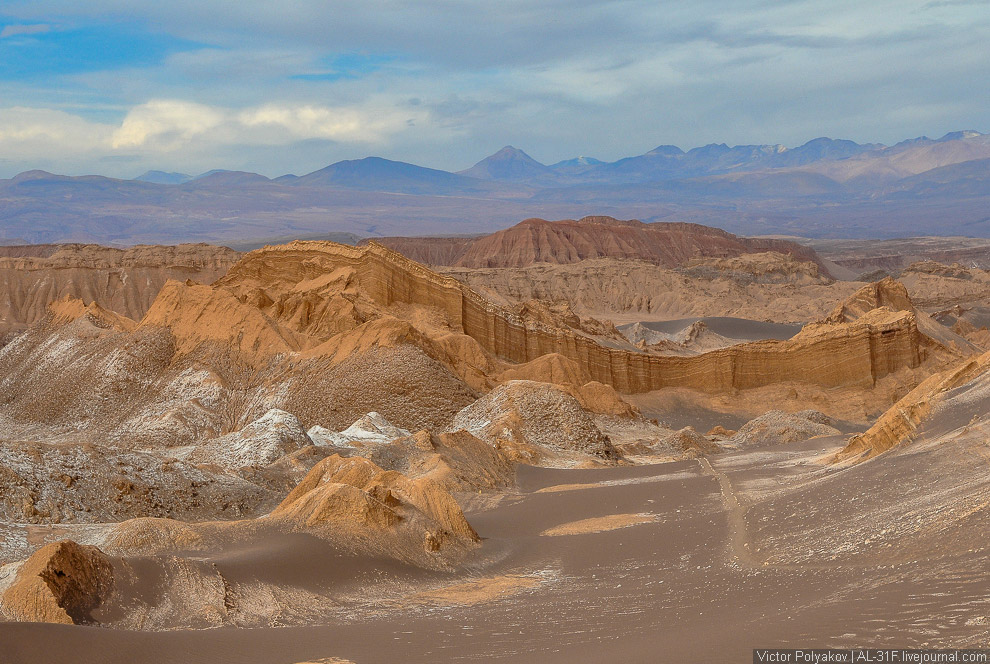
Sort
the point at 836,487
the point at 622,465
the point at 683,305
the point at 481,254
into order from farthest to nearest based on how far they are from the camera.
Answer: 1. the point at 481,254
2. the point at 683,305
3. the point at 622,465
4. the point at 836,487

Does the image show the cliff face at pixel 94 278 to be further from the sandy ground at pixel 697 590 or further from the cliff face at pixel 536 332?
the sandy ground at pixel 697 590

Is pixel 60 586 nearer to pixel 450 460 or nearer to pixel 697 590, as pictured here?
pixel 697 590

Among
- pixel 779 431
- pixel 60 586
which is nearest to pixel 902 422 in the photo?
pixel 779 431

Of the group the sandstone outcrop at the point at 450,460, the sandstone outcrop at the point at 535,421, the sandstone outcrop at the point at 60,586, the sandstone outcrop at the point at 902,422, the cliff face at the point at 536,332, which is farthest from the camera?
the cliff face at the point at 536,332

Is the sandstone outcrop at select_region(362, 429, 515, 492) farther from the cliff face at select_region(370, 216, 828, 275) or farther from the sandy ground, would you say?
the cliff face at select_region(370, 216, 828, 275)

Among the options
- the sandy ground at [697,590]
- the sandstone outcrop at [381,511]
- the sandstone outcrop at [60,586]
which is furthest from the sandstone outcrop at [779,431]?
the sandstone outcrop at [60,586]

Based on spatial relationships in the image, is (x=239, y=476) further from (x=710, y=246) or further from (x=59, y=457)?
(x=710, y=246)

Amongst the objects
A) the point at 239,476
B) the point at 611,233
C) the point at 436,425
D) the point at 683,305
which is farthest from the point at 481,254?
the point at 239,476
